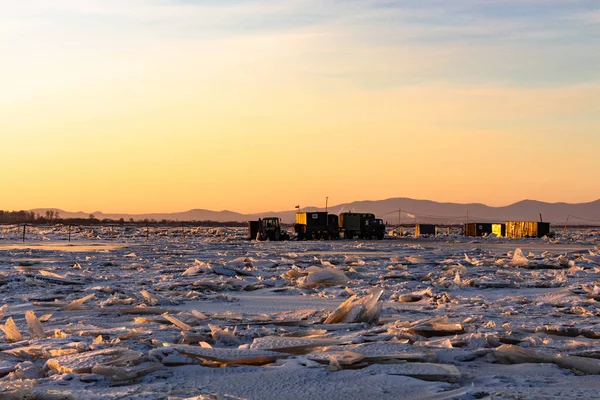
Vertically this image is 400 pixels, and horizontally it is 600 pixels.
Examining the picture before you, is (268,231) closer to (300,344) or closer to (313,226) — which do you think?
(313,226)

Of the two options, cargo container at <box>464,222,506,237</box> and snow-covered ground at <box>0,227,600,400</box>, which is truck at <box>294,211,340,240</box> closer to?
cargo container at <box>464,222,506,237</box>

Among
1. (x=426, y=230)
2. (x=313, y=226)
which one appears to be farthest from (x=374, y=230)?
(x=426, y=230)

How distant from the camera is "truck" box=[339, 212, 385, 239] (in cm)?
5515

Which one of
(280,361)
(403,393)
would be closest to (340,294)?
(280,361)

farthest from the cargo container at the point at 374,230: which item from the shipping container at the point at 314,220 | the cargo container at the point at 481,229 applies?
the cargo container at the point at 481,229

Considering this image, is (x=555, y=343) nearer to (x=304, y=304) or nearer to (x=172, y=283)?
(x=304, y=304)

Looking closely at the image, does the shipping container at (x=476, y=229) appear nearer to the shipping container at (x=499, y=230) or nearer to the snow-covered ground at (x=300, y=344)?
the shipping container at (x=499, y=230)

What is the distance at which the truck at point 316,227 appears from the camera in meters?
53.5

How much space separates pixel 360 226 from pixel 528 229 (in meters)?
17.6

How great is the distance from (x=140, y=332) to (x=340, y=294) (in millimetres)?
5378

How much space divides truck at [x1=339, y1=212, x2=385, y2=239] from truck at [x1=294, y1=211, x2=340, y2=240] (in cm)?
183

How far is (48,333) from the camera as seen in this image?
7516mm

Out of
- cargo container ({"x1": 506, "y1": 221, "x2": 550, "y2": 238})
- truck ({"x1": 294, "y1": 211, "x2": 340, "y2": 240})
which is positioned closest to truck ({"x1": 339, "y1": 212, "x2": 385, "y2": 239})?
truck ({"x1": 294, "y1": 211, "x2": 340, "y2": 240})

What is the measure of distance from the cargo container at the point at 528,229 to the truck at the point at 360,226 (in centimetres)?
1602
